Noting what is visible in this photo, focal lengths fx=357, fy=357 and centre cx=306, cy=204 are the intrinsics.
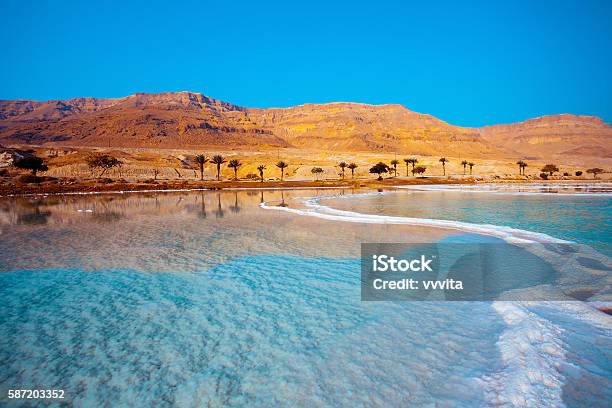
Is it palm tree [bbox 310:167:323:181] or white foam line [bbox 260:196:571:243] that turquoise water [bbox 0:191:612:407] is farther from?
palm tree [bbox 310:167:323:181]

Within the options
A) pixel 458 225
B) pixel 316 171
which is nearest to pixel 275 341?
pixel 458 225

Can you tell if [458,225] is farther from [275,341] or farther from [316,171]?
[316,171]

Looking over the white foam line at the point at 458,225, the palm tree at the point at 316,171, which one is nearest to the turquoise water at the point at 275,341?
the white foam line at the point at 458,225

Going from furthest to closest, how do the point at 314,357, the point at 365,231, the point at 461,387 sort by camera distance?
the point at 365,231, the point at 314,357, the point at 461,387

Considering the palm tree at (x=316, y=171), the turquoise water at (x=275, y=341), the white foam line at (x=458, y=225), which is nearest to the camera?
the turquoise water at (x=275, y=341)

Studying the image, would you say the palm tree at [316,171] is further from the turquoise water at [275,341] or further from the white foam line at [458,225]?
the turquoise water at [275,341]

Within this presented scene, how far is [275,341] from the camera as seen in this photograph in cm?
644

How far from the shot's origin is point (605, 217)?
21.3 meters

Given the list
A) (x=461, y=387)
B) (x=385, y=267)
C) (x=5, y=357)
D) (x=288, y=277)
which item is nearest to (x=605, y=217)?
(x=385, y=267)

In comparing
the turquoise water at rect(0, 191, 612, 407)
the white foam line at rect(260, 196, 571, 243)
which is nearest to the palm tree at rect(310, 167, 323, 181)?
the white foam line at rect(260, 196, 571, 243)

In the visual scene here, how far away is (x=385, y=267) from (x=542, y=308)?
4.38 m

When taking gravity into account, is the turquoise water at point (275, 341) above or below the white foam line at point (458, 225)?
below

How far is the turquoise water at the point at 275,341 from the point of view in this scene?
491 cm

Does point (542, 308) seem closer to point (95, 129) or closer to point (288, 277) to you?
point (288, 277)
